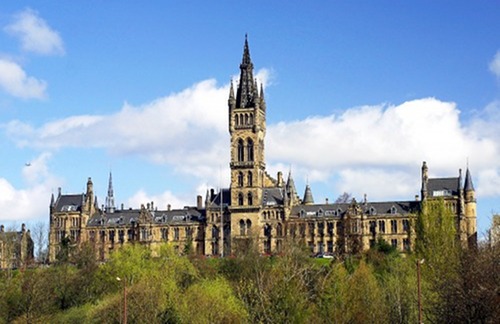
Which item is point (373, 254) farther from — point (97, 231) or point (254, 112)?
point (97, 231)

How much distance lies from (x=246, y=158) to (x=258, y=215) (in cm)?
932

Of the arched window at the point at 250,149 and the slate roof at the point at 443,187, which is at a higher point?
the arched window at the point at 250,149

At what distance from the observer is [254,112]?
461 ft

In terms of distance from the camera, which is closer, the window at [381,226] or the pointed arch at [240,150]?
the window at [381,226]

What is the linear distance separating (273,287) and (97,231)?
Result: 97.1 meters

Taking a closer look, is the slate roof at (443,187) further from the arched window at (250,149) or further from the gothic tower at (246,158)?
the arched window at (250,149)

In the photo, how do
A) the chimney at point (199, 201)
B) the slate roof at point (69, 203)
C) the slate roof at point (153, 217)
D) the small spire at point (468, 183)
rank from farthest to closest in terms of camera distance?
the chimney at point (199, 201) < the slate roof at point (69, 203) < the slate roof at point (153, 217) < the small spire at point (468, 183)

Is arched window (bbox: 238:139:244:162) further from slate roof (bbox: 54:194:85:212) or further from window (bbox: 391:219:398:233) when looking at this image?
slate roof (bbox: 54:194:85:212)

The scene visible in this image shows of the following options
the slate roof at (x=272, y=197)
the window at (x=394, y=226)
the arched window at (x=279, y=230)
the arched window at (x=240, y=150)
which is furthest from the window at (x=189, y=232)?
the window at (x=394, y=226)

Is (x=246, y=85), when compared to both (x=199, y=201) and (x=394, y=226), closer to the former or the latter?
(x=199, y=201)

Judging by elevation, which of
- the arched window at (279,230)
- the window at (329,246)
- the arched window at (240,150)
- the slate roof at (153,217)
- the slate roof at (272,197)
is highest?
the arched window at (240,150)

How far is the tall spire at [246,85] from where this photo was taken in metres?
143

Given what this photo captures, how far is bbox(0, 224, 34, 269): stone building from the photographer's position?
469ft

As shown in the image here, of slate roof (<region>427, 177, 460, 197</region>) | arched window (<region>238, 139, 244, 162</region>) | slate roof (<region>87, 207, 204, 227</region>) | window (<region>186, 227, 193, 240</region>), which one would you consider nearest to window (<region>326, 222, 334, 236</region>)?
slate roof (<region>427, 177, 460, 197</region>)
